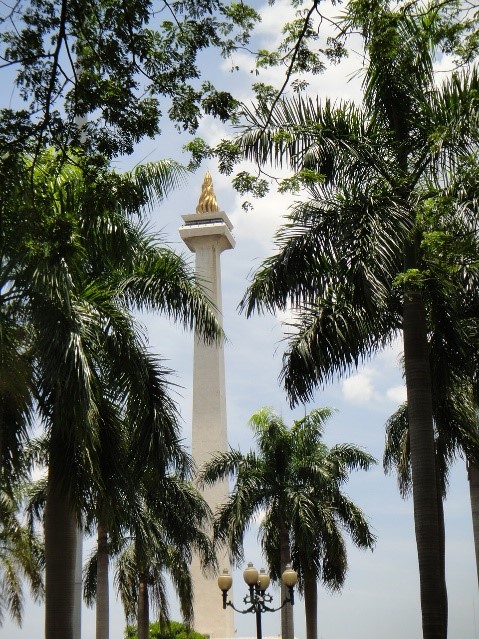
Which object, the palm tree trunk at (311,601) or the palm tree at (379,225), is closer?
the palm tree at (379,225)

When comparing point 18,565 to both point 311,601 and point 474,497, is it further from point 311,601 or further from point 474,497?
point 474,497

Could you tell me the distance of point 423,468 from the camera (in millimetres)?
13156

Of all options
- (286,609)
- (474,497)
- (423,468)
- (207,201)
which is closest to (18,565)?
(286,609)

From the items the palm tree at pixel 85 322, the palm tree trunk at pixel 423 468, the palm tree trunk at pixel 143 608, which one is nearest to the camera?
the palm tree at pixel 85 322

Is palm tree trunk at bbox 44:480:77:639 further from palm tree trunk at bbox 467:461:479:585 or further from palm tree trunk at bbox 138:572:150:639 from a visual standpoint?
palm tree trunk at bbox 467:461:479:585

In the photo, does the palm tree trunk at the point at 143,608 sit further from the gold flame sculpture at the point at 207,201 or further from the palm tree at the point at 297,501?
the gold flame sculpture at the point at 207,201

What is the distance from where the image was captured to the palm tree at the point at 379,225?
13039mm

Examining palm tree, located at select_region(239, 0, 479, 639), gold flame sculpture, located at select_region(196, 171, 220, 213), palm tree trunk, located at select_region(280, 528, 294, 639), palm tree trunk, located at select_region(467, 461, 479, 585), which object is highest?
gold flame sculpture, located at select_region(196, 171, 220, 213)

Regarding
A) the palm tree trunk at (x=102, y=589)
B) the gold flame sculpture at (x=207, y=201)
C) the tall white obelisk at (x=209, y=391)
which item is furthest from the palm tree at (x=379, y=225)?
the gold flame sculpture at (x=207, y=201)

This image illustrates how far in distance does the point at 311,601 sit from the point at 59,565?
14.3m

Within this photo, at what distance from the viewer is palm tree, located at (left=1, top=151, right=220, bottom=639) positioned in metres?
12.0

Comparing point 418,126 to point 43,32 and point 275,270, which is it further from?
point 43,32

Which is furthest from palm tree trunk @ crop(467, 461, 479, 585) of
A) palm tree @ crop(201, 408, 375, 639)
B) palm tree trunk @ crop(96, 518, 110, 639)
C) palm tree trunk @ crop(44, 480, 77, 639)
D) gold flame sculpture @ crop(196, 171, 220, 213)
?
gold flame sculpture @ crop(196, 171, 220, 213)

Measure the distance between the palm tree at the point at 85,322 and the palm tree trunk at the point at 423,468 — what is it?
369 centimetres
